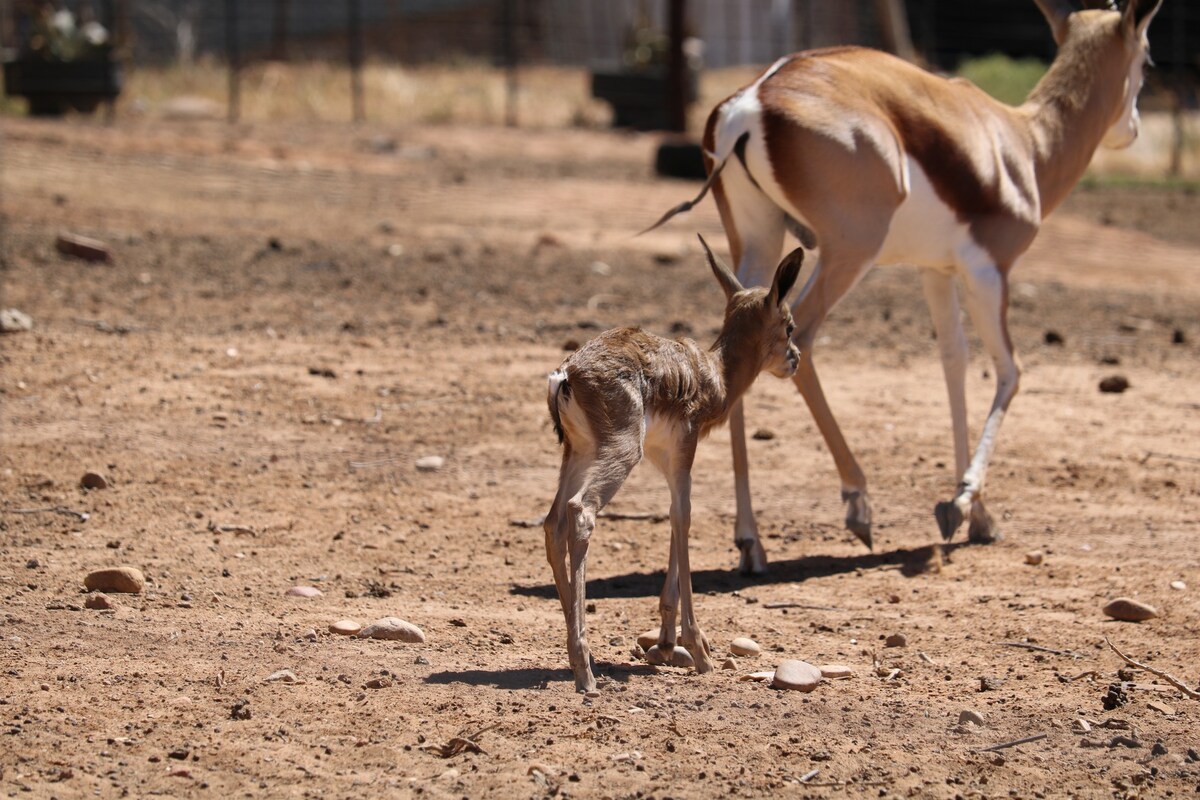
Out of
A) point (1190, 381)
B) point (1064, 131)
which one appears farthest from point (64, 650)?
point (1190, 381)

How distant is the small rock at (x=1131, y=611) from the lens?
5.66 metres

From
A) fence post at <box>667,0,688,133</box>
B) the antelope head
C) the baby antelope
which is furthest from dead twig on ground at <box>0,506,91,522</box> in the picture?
fence post at <box>667,0,688,133</box>

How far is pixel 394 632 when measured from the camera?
506 centimetres

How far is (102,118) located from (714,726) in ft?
55.6

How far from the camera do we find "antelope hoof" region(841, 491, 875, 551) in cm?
641

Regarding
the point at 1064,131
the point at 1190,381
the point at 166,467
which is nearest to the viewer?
the point at 166,467

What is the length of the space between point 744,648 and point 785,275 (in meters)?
1.29

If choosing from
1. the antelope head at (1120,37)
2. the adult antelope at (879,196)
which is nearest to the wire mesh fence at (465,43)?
the antelope head at (1120,37)

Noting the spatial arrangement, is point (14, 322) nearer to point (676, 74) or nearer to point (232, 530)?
point (232, 530)

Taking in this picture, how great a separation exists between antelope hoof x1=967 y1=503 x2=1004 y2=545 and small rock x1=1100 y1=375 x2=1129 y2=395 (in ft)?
8.67

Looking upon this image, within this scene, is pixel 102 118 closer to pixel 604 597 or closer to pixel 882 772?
pixel 604 597

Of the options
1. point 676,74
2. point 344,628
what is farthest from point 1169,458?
point 676,74

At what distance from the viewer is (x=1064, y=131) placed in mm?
7621

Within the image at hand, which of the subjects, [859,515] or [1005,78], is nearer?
[859,515]
